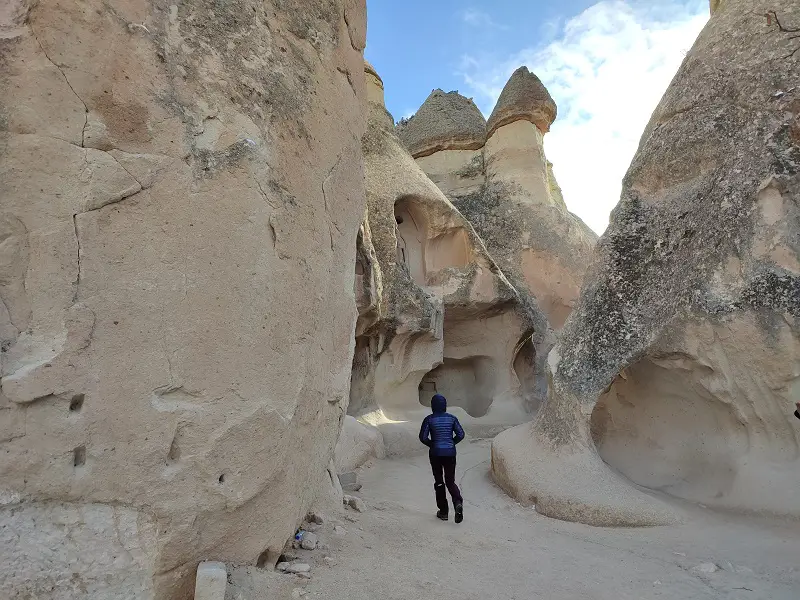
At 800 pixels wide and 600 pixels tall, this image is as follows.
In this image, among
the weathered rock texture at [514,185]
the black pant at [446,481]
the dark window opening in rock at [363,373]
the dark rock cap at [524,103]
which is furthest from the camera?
the dark rock cap at [524,103]

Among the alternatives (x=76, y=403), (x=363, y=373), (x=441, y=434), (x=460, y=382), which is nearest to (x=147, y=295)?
(x=76, y=403)

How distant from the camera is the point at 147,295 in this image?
1.90 meters

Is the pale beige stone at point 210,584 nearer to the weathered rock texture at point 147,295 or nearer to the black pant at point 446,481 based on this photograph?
the weathered rock texture at point 147,295

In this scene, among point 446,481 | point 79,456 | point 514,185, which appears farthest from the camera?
point 514,185

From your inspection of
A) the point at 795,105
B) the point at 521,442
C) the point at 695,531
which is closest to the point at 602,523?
the point at 695,531

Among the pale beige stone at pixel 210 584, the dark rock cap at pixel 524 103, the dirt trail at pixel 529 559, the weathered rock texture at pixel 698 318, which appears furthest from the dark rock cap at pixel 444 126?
the pale beige stone at pixel 210 584

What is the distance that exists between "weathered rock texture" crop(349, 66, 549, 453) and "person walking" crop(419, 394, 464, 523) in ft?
9.92

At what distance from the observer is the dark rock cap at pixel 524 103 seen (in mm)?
11695

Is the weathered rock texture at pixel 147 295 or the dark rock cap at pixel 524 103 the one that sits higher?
the dark rock cap at pixel 524 103

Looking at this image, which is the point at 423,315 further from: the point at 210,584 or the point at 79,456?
the point at 79,456

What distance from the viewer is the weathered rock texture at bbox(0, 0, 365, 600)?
175 cm

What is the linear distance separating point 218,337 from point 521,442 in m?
3.43

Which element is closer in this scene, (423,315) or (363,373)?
(363,373)

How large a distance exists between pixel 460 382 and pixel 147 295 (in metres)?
8.46
